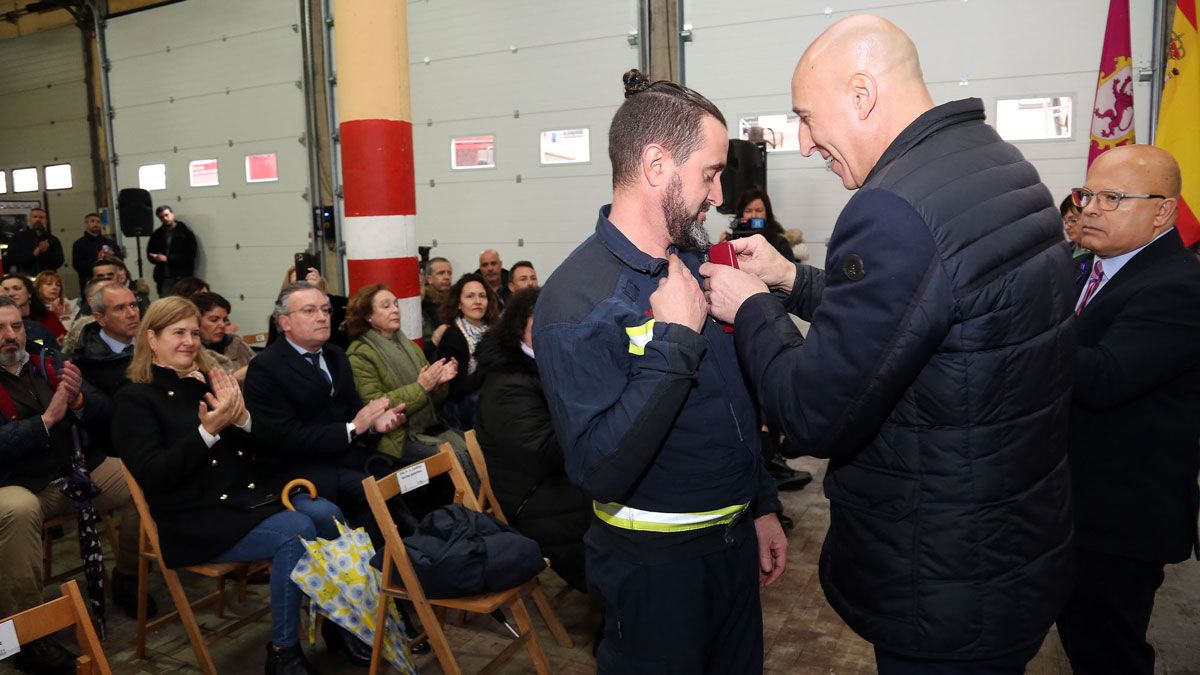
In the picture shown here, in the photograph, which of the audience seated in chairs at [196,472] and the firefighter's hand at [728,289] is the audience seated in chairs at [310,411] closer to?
the audience seated in chairs at [196,472]

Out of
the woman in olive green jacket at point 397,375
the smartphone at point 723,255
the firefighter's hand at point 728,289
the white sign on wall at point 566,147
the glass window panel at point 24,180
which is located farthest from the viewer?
the glass window panel at point 24,180

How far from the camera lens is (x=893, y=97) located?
4.56 feet

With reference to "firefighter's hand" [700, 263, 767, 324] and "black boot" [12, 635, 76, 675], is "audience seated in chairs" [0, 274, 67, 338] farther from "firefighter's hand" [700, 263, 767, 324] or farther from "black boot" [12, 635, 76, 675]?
"firefighter's hand" [700, 263, 767, 324]

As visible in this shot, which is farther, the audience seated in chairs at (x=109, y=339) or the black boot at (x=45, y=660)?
the audience seated in chairs at (x=109, y=339)

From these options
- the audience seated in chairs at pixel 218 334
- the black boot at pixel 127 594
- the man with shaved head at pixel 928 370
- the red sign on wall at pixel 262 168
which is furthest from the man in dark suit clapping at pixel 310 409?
the red sign on wall at pixel 262 168

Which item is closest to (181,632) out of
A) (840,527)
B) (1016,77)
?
(840,527)

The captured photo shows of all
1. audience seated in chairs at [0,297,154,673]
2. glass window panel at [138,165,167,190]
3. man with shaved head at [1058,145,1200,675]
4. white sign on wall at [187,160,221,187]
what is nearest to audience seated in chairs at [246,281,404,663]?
audience seated in chairs at [0,297,154,673]

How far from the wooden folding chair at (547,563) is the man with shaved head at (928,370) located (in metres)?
1.74

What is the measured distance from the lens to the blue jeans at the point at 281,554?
2848mm

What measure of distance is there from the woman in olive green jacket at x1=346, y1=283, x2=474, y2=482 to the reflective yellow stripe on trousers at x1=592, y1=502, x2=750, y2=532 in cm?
238

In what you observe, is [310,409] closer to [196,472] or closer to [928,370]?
[196,472]

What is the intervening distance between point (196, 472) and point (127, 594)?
1.07 metres

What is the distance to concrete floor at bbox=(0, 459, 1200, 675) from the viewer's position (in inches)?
118

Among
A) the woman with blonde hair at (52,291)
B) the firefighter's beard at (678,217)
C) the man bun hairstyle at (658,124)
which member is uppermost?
the man bun hairstyle at (658,124)
